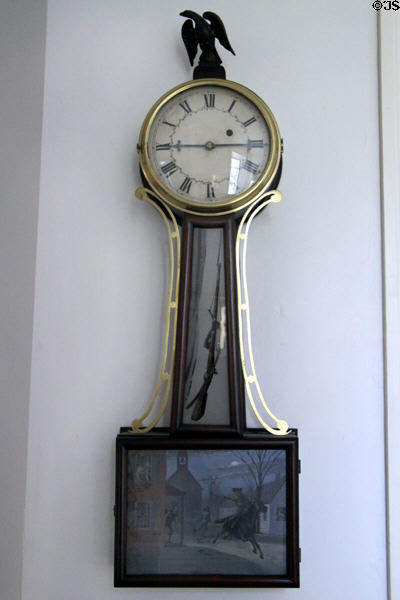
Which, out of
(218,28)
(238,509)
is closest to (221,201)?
(218,28)

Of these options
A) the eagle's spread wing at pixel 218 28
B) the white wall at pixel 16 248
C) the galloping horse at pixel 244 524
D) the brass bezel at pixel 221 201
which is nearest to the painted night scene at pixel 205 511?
the galloping horse at pixel 244 524

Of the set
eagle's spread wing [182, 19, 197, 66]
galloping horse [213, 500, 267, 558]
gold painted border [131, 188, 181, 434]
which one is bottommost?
galloping horse [213, 500, 267, 558]

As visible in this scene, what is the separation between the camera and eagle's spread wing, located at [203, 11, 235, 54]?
1.03 metres

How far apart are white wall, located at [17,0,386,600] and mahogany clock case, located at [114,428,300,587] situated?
0.25 feet

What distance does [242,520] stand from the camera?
98cm

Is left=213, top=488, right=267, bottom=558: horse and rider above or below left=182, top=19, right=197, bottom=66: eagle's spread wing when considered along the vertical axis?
below

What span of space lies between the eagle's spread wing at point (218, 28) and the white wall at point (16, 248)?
34cm

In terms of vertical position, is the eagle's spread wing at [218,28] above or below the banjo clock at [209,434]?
above

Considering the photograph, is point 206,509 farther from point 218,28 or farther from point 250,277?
point 218,28

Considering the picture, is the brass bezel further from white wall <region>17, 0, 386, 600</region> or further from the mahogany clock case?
the mahogany clock case

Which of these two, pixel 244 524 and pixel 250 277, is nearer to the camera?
pixel 244 524

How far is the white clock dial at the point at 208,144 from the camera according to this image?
101cm

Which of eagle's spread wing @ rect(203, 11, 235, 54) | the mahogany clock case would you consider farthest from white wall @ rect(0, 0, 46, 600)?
eagle's spread wing @ rect(203, 11, 235, 54)

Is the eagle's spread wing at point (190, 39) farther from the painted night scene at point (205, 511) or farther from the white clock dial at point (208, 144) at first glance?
the painted night scene at point (205, 511)
